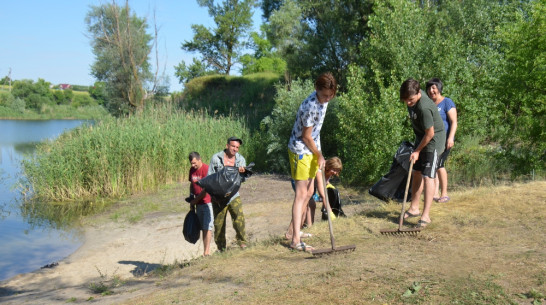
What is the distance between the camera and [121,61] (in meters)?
31.4

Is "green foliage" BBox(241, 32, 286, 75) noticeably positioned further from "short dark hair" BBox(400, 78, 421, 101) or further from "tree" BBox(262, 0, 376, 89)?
"short dark hair" BBox(400, 78, 421, 101)

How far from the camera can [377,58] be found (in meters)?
15.5

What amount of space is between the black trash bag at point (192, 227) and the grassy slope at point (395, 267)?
103 centimetres

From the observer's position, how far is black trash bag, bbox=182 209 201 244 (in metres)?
7.73

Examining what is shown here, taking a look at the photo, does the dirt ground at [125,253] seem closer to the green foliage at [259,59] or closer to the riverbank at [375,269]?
the riverbank at [375,269]

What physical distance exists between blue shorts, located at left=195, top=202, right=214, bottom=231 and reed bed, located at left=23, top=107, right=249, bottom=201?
890cm

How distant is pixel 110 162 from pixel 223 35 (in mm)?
30680

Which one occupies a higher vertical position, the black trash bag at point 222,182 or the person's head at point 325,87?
the person's head at point 325,87

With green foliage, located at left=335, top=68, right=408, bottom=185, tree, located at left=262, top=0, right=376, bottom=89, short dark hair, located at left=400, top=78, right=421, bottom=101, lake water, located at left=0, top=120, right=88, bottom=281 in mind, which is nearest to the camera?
short dark hair, located at left=400, top=78, right=421, bottom=101

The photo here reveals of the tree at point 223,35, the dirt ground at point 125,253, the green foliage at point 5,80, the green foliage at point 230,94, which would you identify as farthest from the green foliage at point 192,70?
the green foliage at point 5,80

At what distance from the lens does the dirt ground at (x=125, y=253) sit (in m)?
7.22

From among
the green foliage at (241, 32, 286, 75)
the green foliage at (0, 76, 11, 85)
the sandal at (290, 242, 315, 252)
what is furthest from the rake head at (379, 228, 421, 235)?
the green foliage at (0, 76, 11, 85)

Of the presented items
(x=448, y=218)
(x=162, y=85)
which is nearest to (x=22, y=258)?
(x=448, y=218)

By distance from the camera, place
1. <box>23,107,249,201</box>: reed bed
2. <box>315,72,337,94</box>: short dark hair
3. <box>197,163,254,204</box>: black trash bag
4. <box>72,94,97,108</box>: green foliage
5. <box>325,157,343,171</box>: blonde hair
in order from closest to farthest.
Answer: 1. <box>315,72,337,94</box>: short dark hair
2. <box>197,163,254,204</box>: black trash bag
3. <box>325,157,343,171</box>: blonde hair
4. <box>23,107,249,201</box>: reed bed
5. <box>72,94,97,108</box>: green foliage
